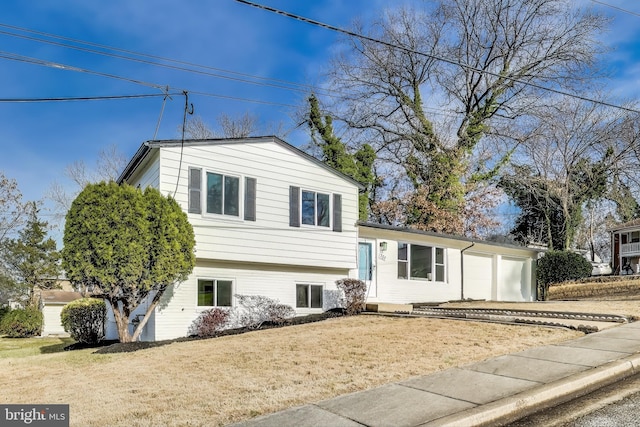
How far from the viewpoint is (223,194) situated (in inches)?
503

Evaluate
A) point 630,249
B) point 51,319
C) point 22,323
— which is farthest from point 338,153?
point 630,249

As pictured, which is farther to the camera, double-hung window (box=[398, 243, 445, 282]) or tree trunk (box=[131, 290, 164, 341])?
double-hung window (box=[398, 243, 445, 282])

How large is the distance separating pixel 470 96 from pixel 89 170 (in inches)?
946

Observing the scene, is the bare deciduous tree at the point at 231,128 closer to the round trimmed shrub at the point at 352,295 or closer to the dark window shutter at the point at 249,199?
the dark window shutter at the point at 249,199

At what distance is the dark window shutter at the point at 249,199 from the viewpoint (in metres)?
13.1

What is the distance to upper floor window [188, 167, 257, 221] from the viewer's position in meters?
12.3

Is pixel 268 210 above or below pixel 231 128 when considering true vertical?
below

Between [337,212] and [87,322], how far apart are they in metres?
7.67

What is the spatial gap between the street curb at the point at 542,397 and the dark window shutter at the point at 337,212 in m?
9.21

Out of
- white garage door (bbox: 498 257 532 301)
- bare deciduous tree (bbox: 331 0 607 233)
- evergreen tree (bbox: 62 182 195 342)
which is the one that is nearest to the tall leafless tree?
bare deciduous tree (bbox: 331 0 607 233)

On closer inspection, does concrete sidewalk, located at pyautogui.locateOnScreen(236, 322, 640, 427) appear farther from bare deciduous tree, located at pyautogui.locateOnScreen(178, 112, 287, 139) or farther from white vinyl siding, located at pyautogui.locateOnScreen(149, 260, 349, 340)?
bare deciduous tree, located at pyautogui.locateOnScreen(178, 112, 287, 139)

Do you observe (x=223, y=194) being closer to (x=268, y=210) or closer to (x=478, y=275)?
(x=268, y=210)

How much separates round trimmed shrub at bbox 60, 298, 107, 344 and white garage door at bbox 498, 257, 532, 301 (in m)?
15.0

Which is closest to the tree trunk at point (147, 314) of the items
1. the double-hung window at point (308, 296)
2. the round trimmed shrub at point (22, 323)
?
the double-hung window at point (308, 296)
